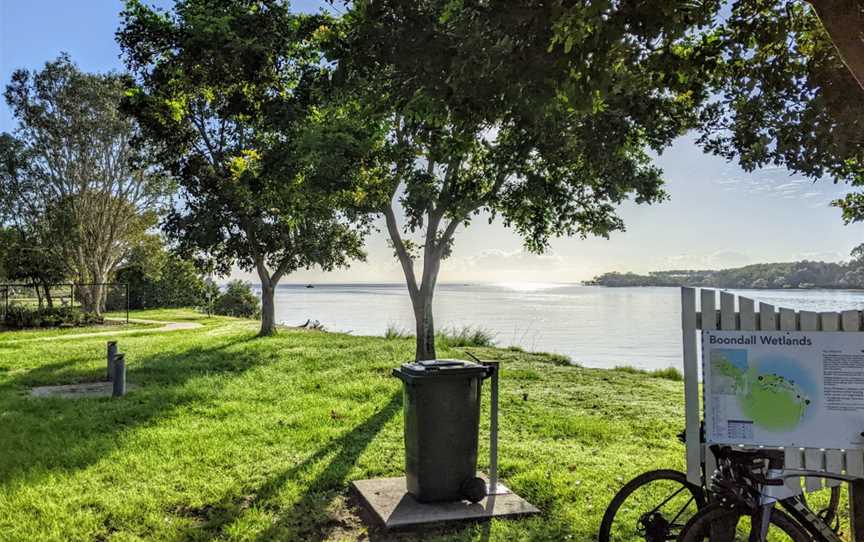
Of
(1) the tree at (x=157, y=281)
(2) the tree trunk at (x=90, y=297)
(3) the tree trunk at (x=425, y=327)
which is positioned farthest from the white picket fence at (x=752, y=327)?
(1) the tree at (x=157, y=281)

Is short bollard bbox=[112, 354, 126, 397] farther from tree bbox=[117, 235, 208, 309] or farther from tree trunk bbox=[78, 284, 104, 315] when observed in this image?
tree bbox=[117, 235, 208, 309]

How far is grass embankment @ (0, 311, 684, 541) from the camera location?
5461mm

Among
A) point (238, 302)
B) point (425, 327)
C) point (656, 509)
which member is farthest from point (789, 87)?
point (238, 302)

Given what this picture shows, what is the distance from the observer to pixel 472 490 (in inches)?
222

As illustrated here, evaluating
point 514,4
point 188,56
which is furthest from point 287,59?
point 514,4

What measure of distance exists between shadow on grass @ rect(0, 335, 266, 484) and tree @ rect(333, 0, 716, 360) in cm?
503

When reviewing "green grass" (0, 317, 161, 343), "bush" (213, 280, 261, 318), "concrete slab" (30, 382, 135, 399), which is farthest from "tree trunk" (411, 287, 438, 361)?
"bush" (213, 280, 261, 318)

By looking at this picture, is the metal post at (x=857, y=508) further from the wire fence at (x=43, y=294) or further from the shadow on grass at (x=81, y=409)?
the wire fence at (x=43, y=294)

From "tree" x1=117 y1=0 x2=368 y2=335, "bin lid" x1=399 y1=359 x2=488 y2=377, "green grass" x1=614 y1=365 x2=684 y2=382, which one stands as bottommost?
"green grass" x1=614 y1=365 x2=684 y2=382

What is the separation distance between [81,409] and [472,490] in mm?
7289

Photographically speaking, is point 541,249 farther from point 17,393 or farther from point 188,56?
point 17,393

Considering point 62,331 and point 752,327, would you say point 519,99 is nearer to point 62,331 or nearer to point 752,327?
point 752,327

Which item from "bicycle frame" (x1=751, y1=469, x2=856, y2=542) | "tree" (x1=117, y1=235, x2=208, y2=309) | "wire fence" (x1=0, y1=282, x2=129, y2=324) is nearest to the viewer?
"bicycle frame" (x1=751, y1=469, x2=856, y2=542)

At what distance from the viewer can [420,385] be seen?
18.2 feet
